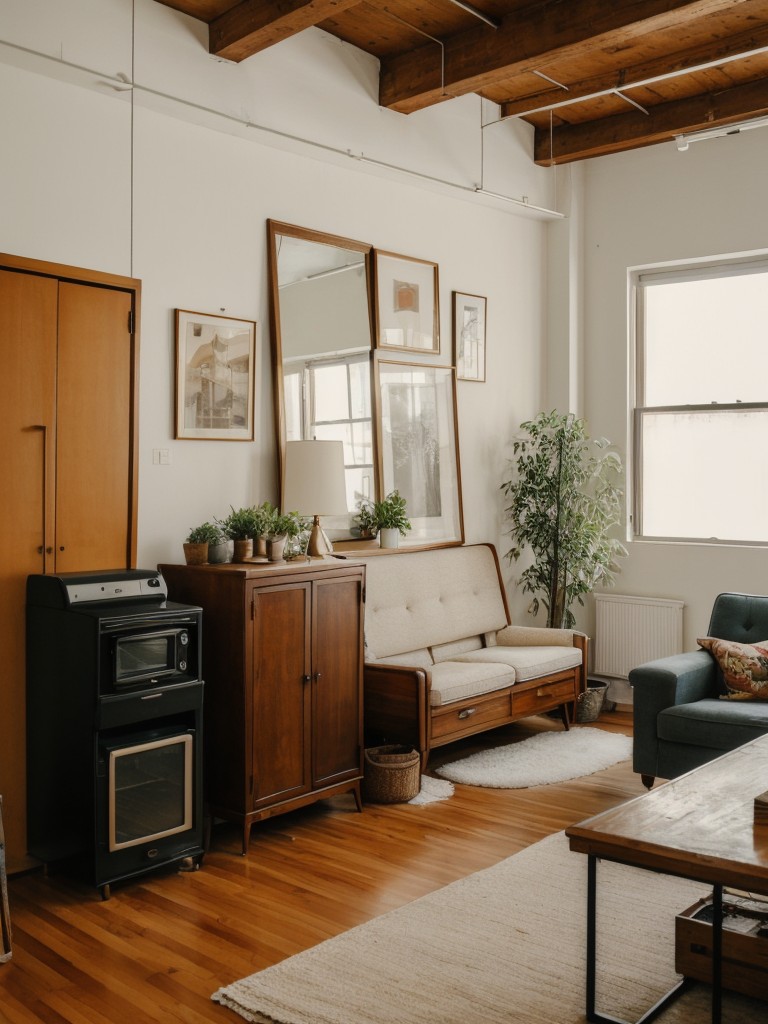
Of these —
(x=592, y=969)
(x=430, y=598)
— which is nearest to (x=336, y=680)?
(x=430, y=598)

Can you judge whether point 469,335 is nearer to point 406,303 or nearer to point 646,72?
point 406,303

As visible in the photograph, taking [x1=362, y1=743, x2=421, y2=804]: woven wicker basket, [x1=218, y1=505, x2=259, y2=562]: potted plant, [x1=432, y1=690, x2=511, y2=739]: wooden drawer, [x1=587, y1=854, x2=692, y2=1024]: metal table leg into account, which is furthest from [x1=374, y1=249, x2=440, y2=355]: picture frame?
[x1=587, y1=854, x2=692, y2=1024]: metal table leg

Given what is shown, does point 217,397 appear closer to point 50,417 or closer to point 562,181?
point 50,417

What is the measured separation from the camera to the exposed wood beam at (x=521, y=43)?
4.28 meters

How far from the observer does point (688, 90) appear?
5699 mm

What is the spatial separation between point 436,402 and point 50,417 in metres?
2.58

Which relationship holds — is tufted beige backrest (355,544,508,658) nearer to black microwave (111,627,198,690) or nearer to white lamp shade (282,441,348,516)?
white lamp shade (282,441,348,516)

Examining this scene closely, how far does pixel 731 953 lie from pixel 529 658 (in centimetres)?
270

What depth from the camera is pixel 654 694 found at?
4.34m

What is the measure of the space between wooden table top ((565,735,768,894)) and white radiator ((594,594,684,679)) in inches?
133

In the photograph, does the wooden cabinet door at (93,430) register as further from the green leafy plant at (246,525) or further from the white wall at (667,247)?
the white wall at (667,247)

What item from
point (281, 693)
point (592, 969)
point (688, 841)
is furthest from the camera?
point (281, 693)

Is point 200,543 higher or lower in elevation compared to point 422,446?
lower

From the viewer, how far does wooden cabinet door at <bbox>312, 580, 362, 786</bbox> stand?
13.6ft
